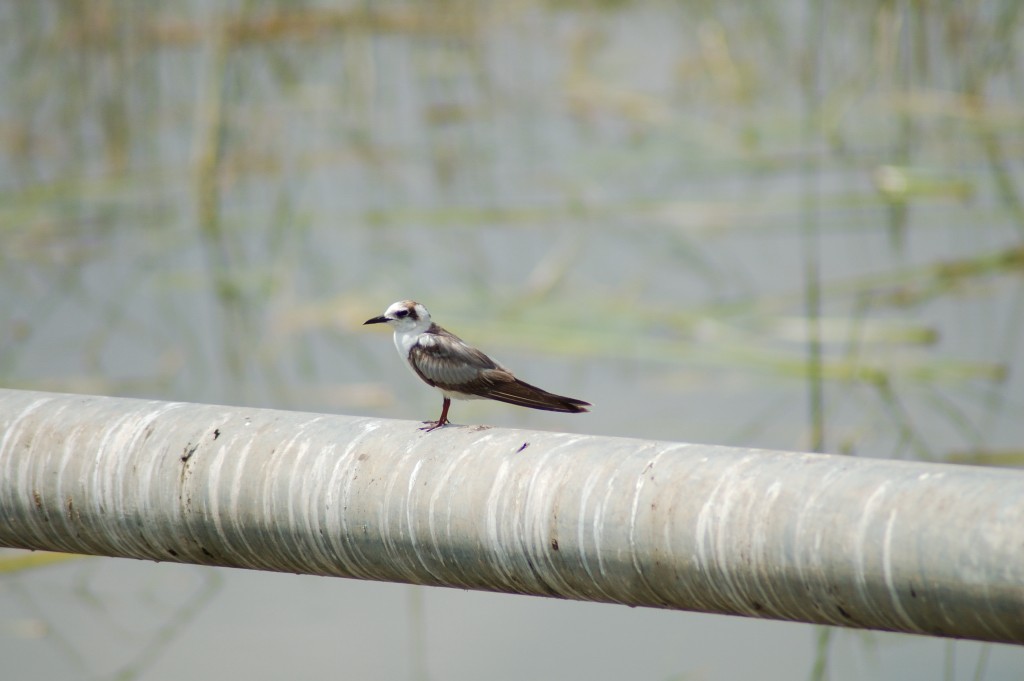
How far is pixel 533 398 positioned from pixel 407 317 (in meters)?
0.35

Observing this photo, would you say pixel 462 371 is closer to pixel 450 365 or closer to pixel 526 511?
pixel 450 365

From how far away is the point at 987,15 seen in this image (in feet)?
15.5

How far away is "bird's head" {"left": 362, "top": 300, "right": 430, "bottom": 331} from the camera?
6.45 ft

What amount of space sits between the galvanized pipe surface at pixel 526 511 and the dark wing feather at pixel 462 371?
1.44 ft

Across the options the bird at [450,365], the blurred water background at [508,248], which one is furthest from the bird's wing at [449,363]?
the blurred water background at [508,248]

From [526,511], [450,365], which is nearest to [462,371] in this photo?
[450,365]

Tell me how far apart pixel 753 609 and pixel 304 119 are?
5.13 metres

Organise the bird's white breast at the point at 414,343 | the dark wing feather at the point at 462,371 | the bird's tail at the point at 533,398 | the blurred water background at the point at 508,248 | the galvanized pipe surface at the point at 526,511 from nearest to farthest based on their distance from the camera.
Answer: the galvanized pipe surface at the point at 526,511
the bird's tail at the point at 533,398
the dark wing feather at the point at 462,371
the bird's white breast at the point at 414,343
the blurred water background at the point at 508,248

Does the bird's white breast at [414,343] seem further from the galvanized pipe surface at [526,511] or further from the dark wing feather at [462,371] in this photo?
the galvanized pipe surface at [526,511]

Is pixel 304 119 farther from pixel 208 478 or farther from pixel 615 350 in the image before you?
pixel 208 478

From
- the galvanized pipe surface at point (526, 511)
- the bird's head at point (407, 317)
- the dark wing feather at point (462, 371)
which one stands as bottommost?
the galvanized pipe surface at point (526, 511)

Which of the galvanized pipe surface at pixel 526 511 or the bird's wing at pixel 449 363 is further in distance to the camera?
the bird's wing at pixel 449 363

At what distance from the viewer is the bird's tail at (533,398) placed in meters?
1.62

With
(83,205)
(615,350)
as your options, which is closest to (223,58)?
(83,205)
